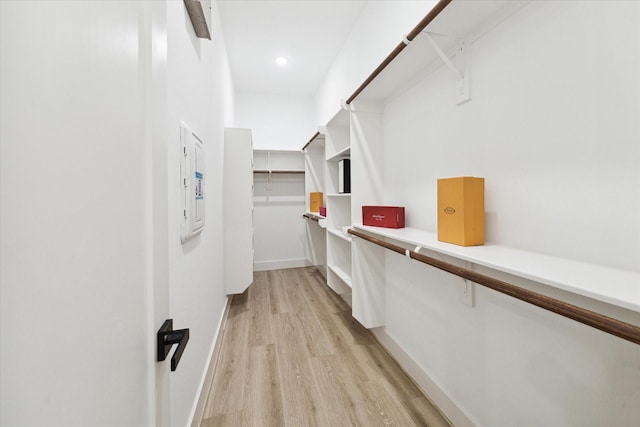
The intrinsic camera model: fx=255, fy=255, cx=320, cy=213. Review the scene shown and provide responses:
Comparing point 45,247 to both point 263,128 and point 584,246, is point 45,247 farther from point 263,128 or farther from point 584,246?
point 263,128

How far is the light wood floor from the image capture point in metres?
1.42

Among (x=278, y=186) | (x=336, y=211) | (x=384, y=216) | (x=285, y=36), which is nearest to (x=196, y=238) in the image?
(x=384, y=216)

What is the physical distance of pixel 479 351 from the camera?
119 centimetres

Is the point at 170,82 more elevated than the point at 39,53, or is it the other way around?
the point at 170,82

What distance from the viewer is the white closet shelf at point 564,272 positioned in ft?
1.84

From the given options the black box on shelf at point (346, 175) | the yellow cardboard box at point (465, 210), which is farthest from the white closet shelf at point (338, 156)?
the yellow cardboard box at point (465, 210)

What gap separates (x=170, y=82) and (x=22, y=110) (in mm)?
917

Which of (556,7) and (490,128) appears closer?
(556,7)

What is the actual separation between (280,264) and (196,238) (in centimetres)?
288

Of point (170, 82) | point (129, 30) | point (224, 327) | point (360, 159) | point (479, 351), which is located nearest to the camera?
point (129, 30)

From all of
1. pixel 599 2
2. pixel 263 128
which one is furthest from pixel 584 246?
pixel 263 128

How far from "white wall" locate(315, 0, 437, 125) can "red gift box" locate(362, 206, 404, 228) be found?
896 millimetres

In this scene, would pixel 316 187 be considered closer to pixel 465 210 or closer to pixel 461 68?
pixel 461 68

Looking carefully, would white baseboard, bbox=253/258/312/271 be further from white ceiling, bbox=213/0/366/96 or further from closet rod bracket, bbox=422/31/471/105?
closet rod bracket, bbox=422/31/471/105
